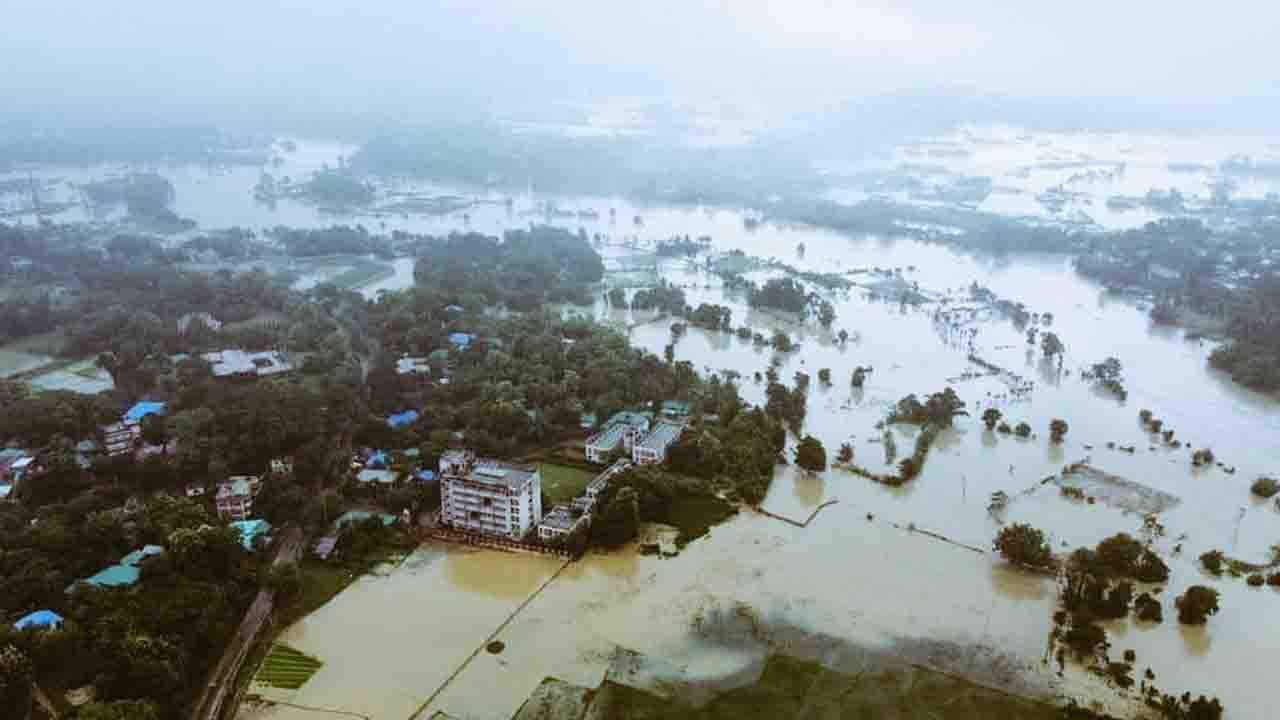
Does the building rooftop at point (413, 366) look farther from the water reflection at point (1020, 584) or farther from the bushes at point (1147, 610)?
the bushes at point (1147, 610)

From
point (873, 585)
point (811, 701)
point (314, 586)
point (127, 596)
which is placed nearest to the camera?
point (811, 701)

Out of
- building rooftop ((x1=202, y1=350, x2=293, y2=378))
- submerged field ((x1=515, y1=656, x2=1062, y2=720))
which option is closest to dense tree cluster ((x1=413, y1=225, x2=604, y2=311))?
building rooftop ((x1=202, y1=350, x2=293, y2=378))

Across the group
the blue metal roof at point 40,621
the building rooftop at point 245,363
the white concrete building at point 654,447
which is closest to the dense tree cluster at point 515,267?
the building rooftop at point 245,363

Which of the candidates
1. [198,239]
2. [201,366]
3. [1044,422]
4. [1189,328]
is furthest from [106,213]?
[1189,328]

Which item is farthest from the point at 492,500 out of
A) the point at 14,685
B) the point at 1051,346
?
the point at 1051,346

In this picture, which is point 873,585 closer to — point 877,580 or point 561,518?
point 877,580

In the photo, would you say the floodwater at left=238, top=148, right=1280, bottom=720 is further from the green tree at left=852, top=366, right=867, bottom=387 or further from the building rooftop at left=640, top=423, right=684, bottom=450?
the building rooftop at left=640, top=423, right=684, bottom=450

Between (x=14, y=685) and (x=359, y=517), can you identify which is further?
(x=359, y=517)
